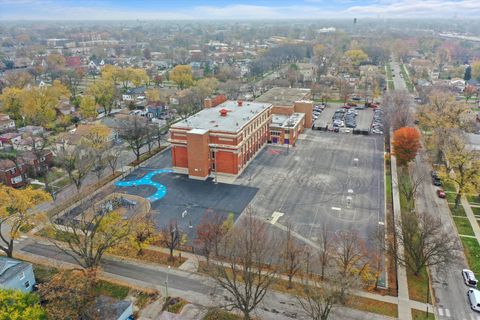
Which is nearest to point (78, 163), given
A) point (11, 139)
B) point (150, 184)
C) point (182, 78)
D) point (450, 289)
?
point (150, 184)

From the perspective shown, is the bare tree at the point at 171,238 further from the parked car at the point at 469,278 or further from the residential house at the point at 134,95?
the residential house at the point at 134,95

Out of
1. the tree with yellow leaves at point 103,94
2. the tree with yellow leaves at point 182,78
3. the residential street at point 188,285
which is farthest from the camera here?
the tree with yellow leaves at point 182,78

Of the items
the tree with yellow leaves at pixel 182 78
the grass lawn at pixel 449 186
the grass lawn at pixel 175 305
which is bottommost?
the grass lawn at pixel 449 186

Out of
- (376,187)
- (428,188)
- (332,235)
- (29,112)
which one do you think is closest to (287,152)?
(376,187)

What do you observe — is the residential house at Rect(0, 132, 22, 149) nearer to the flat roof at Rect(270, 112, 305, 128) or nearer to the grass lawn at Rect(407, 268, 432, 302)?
the flat roof at Rect(270, 112, 305, 128)

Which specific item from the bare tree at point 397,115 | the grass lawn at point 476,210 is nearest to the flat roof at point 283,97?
the bare tree at point 397,115

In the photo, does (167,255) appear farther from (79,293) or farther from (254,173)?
(254,173)

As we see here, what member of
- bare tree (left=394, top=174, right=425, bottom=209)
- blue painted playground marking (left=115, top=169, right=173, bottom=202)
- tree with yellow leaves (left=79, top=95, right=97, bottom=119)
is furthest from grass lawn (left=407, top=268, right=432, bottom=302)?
tree with yellow leaves (left=79, top=95, right=97, bottom=119)
